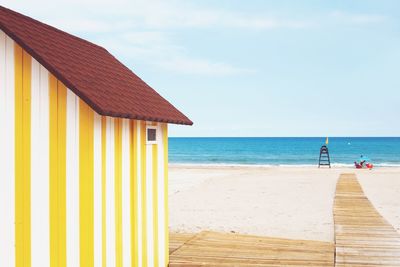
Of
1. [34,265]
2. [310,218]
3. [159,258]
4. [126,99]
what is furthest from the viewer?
[310,218]

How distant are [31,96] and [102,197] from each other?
42.7 inches

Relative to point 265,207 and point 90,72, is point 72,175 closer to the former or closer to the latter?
point 90,72

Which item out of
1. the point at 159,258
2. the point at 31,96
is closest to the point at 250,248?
the point at 159,258

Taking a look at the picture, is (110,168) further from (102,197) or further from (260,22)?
(260,22)

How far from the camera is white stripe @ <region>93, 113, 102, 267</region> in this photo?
15.4ft

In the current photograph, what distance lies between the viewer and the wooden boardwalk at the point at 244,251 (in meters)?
7.23

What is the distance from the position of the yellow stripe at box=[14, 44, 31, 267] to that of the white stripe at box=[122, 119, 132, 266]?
3.43 feet

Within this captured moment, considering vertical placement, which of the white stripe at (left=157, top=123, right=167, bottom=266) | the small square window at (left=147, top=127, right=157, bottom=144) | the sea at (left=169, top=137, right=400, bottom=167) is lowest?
the sea at (left=169, top=137, right=400, bottom=167)

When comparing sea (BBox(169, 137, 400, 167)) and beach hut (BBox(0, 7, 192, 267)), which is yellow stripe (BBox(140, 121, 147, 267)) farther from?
sea (BBox(169, 137, 400, 167))

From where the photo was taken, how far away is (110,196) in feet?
16.6

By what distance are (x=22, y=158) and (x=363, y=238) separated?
627 centimetres

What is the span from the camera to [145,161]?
6004 mm

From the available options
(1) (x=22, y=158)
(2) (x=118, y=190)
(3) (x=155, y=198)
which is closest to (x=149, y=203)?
(3) (x=155, y=198)

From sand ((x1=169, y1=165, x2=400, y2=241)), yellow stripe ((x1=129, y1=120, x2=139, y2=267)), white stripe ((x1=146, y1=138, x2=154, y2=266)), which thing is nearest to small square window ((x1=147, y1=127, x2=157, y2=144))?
white stripe ((x1=146, y1=138, x2=154, y2=266))
